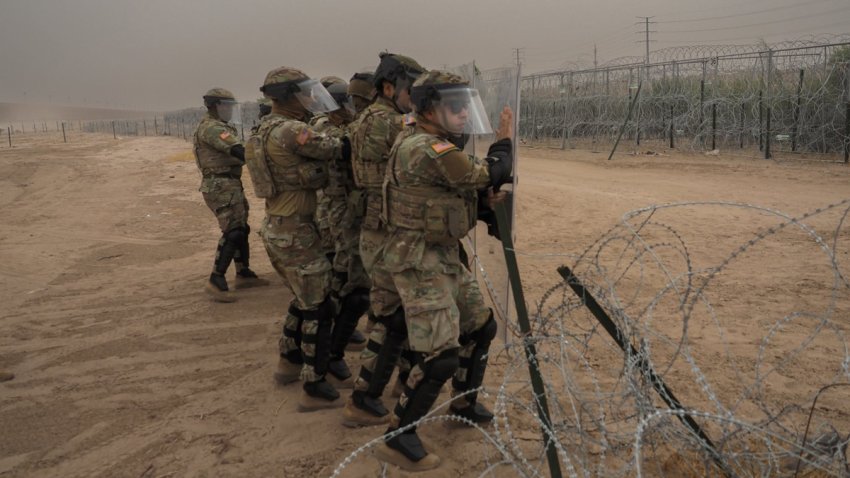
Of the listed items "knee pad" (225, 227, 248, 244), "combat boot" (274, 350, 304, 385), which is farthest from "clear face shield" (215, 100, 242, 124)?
"combat boot" (274, 350, 304, 385)

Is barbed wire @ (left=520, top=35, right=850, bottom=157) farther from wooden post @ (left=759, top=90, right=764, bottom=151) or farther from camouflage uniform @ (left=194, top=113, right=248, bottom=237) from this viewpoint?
camouflage uniform @ (left=194, top=113, right=248, bottom=237)

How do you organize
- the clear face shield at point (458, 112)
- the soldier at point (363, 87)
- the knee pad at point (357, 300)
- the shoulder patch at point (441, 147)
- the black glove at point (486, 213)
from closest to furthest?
the shoulder patch at point (441, 147)
the clear face shield at point (458, 112)
the black glove at point (486, 213)
the knee pad at point (357, 300)
the soldier at point (363, 87)

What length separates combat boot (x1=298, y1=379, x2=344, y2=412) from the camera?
3.58 metres

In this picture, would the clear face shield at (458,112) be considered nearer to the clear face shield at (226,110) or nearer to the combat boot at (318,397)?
the combat boot at (318,397)

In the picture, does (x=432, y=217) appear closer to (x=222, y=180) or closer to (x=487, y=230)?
(x=487, y=230)

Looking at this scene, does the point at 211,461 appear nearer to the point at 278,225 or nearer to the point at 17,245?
the point at 278,225

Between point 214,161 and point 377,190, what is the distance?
2.85 meters

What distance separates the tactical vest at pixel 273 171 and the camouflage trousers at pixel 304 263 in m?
0.17

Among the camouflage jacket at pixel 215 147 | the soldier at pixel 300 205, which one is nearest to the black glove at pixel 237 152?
the camouflage jacket at pixel 215 147

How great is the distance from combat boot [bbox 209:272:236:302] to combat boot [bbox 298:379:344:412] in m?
2.26

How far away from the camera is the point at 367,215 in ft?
11.2

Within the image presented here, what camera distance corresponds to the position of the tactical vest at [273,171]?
3.52m

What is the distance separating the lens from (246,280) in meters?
6.04

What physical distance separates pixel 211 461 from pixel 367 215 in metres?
1.47
